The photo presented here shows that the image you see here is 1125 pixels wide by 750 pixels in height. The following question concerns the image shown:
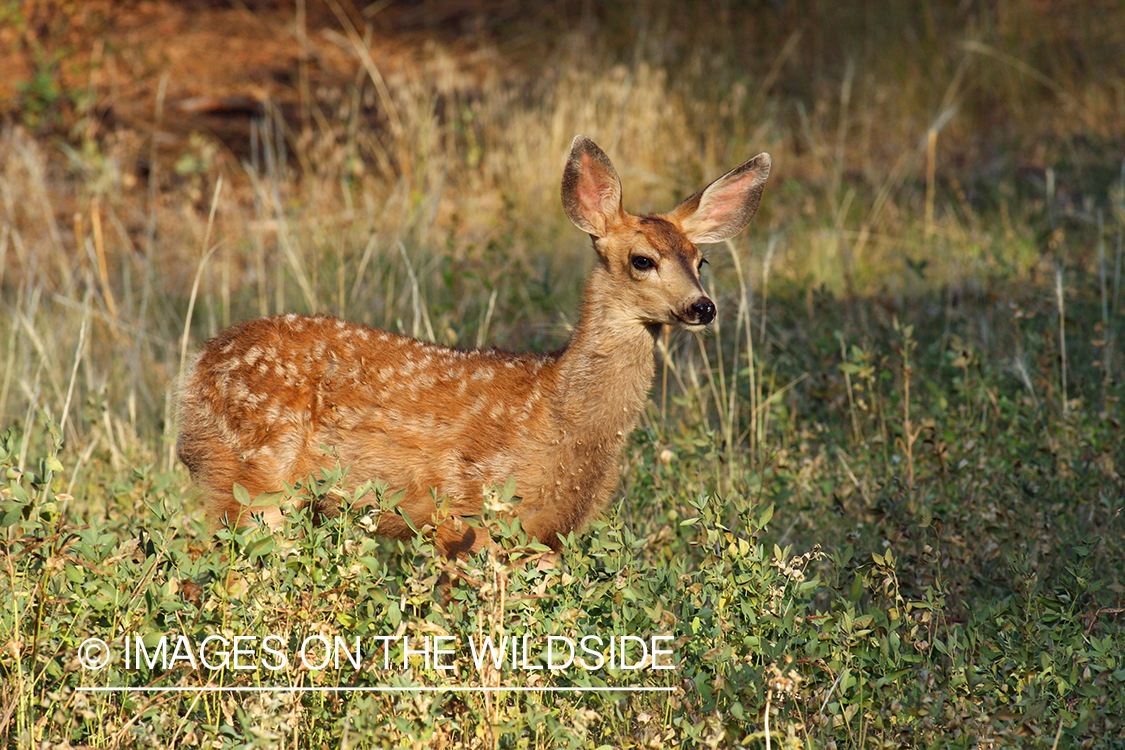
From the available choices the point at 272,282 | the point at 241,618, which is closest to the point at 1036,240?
the point at 272,282

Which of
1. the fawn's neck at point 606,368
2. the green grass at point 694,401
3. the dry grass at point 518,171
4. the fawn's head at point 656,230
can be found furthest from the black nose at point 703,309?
the dry grass at point 518,171

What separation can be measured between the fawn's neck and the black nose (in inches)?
14.4

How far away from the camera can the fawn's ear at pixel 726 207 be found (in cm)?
534

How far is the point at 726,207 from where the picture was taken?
5402 mm

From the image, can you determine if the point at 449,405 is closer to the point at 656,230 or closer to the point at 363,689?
the point at 656,230

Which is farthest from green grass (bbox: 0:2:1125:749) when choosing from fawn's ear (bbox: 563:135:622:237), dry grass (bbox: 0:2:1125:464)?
fawn's ear (bbox: 563:135:622:237)

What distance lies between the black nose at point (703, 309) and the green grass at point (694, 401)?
2.14ft

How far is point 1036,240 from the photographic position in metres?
8.25

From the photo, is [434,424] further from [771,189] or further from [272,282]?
[771,189]

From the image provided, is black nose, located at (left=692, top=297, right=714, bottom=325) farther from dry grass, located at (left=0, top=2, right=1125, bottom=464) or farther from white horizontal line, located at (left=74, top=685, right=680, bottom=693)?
dry grass, located at (left=0, top=2, right=1125, bottom=464)

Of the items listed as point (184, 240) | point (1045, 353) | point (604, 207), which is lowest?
point (184, 240)

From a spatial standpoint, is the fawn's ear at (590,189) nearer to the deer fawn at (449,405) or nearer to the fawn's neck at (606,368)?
the deer fawn at (449,405)

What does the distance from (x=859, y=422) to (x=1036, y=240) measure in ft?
9.98

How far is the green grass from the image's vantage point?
3367mm
